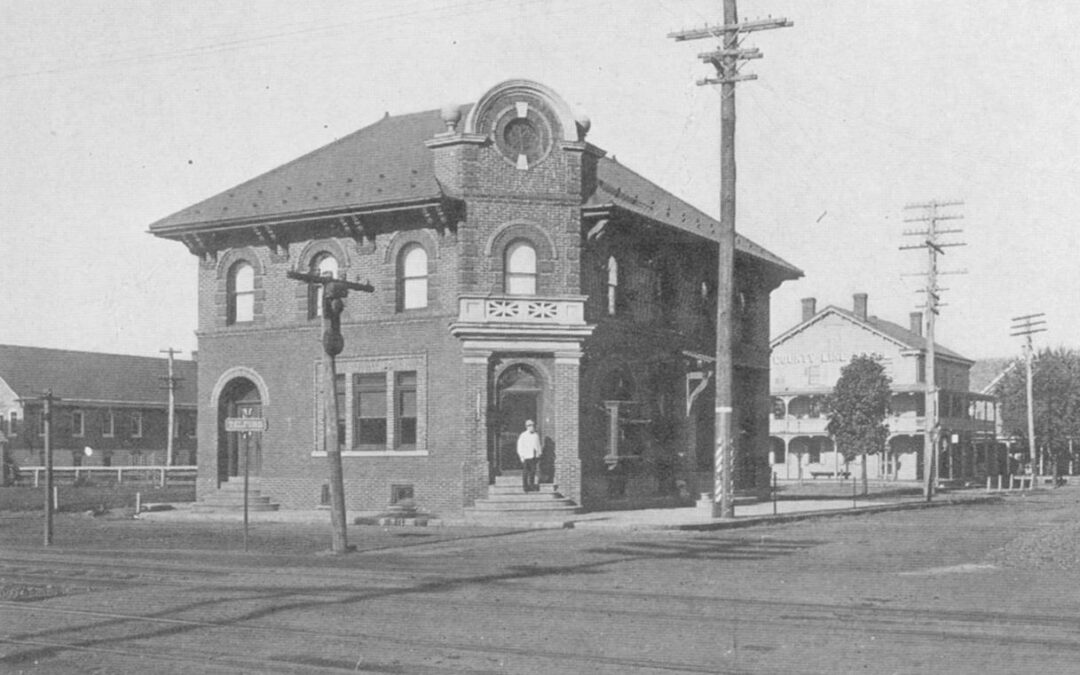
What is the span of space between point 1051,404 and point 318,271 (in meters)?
54.5

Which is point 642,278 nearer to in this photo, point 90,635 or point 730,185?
point 730,185

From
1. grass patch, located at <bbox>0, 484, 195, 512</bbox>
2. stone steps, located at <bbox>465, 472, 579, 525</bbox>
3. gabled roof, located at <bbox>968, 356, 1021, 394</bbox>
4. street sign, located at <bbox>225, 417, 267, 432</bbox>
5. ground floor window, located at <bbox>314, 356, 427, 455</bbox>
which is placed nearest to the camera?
street sign, located at <bbox>225, 417, 267, 432</bbox>

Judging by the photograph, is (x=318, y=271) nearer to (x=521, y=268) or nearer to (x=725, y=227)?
(x=521, y=268)

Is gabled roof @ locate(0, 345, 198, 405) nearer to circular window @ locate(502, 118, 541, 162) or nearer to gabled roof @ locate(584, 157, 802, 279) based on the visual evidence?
gabled roof @ locate(584, 157, 802, 279)

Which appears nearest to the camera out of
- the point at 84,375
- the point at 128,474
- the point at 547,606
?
the point at 547,606

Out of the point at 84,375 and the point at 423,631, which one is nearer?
the point at 423,631

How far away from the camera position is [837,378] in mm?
73875

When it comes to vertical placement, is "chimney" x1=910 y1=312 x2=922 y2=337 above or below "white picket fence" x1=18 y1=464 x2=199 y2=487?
above

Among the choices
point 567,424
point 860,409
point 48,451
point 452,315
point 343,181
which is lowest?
point 48,451

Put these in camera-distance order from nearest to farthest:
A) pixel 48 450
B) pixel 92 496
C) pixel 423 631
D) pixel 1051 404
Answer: pixel 423 631
pixel 48 450
pixel 92 496
pixel 1051 404

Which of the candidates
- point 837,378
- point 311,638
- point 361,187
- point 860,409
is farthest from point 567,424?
Result: point 837,378

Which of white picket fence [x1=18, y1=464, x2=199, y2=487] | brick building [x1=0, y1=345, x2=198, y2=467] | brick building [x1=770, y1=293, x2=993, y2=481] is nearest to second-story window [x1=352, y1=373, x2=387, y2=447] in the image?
white picket fence [x1=18, y1=464, x2=199, y2=487]

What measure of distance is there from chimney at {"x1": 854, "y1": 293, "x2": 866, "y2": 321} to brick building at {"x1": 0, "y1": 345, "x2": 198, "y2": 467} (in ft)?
135

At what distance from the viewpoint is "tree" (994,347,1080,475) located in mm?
72500
